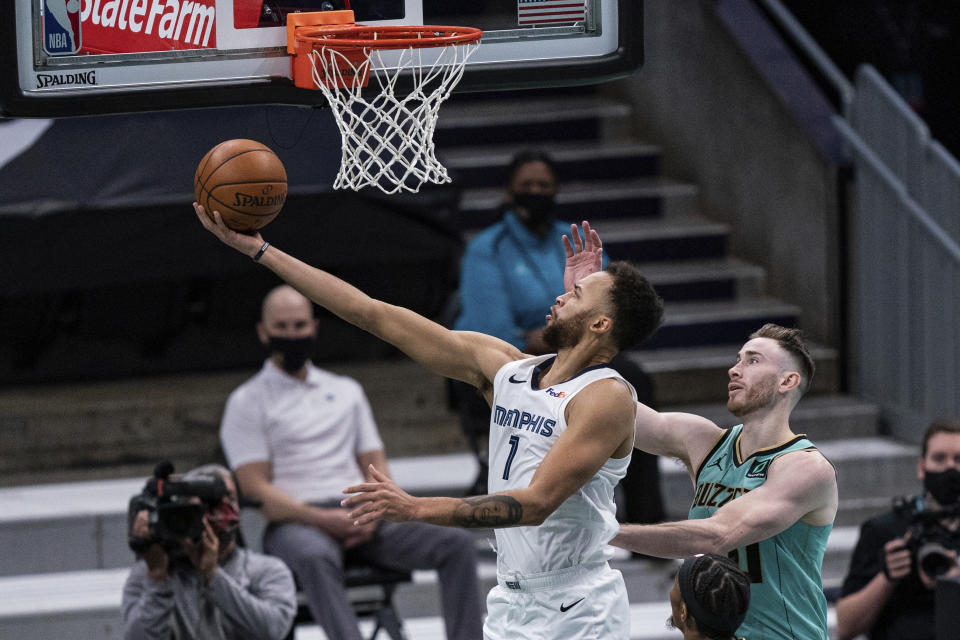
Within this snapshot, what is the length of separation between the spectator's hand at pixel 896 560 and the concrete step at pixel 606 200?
4.15 meters

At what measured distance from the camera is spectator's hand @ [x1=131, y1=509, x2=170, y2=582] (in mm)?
5141

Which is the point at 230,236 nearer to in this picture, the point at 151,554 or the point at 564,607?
the point at 564,607

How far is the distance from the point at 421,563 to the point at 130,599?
1.31m

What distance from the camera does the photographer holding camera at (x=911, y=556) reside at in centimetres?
538

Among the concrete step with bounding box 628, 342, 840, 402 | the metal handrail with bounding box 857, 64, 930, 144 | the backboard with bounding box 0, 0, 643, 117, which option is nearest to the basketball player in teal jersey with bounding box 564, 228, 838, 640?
the backboard with bounding box 0, 0, 643, 117

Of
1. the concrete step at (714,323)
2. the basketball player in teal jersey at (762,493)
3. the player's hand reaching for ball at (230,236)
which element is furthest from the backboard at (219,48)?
the concrete step at (714,323)

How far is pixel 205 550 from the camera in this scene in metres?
5.22

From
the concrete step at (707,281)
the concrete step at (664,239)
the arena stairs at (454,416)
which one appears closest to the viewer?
the arena stairs at (454,416)

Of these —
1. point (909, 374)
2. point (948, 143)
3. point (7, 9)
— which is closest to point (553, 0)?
point (7, 9)

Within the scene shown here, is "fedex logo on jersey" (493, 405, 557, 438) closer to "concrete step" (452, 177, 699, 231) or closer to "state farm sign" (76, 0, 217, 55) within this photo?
"state farm sign" (76, 0, 217, 55)

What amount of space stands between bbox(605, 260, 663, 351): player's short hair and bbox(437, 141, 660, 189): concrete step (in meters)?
5.32

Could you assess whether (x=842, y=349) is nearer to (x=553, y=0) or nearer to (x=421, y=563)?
(x=421, y=563)

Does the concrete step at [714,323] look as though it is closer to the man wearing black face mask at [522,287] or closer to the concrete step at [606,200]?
the concrete step at [606,200]

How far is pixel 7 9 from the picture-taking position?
4.38m
